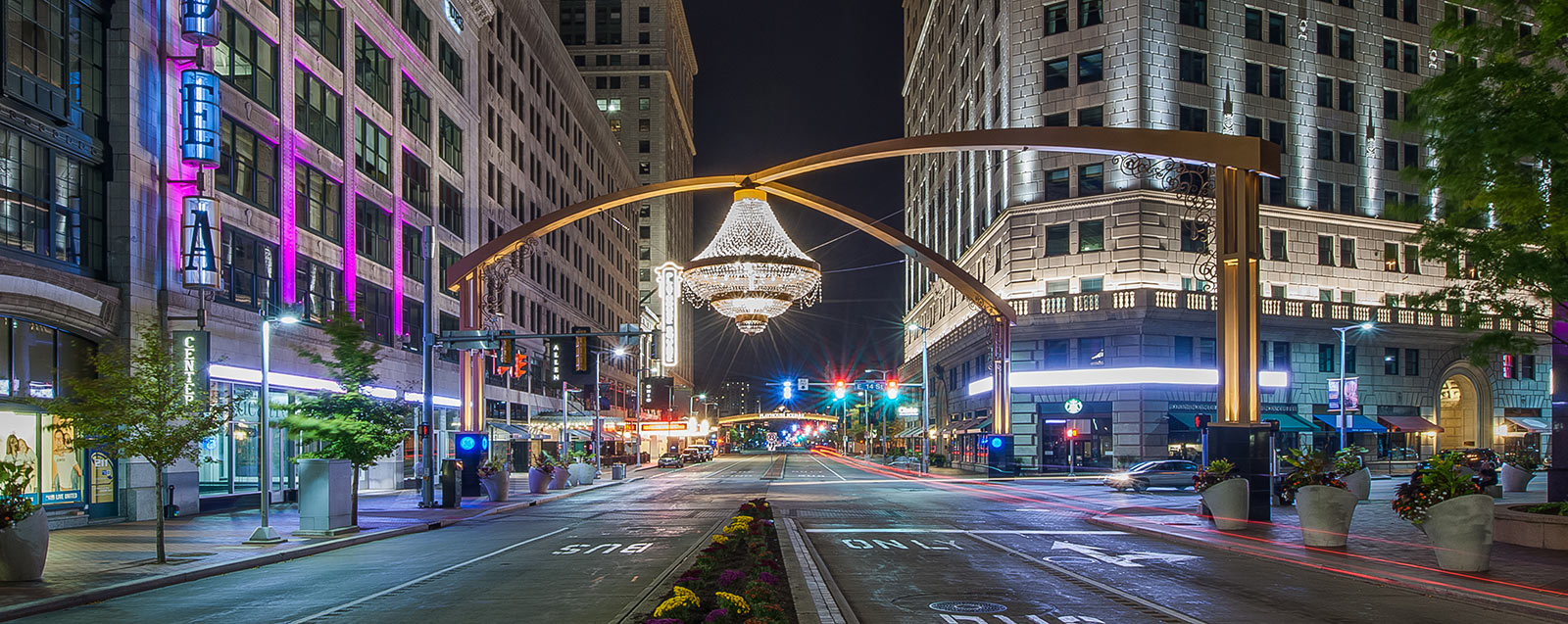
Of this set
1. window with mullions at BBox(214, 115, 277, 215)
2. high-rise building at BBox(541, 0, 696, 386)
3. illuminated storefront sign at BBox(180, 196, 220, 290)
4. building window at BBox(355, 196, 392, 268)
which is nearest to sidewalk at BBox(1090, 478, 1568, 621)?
illuminated storefront sign at BBox(180, 196, 220, 290)

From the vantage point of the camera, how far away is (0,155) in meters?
27.6

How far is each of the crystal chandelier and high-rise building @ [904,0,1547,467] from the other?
25.3 m

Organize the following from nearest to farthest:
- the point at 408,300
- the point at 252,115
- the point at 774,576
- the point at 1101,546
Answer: the point at 774,576 → the point at 1101,546 → the point at 252,115 → the point at 408,300

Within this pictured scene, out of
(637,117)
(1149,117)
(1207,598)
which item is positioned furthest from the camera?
(637,117)

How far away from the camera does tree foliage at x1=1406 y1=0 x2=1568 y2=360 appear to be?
63.7ft

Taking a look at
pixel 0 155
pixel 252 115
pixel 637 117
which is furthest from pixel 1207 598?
pixel 637 117

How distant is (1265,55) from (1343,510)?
4889 cm

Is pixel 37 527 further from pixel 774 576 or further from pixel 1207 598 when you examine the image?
pixel 1207 598

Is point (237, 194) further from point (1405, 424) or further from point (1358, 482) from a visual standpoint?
point (1405, 424)

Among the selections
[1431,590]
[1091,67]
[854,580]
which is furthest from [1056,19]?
[854,580]

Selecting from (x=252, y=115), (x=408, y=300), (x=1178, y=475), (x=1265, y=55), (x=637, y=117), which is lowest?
(x=1178, y=475)

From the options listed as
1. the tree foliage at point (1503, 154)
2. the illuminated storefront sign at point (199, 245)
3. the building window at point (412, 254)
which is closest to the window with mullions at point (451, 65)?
the building window at point (412, 254)

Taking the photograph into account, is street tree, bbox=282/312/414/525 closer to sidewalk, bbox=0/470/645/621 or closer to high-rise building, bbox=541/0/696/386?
sidewalk, bbox=0/470/645/621

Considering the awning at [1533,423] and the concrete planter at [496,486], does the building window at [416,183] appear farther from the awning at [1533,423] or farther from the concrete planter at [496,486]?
the awning at [1533,423]
